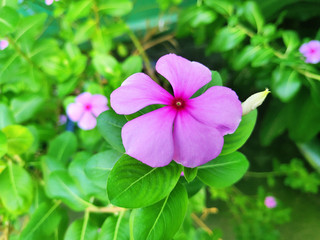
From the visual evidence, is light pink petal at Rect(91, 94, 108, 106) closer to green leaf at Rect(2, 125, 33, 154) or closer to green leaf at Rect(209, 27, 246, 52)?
green leaf at Rect(2, 125, 33, 154)

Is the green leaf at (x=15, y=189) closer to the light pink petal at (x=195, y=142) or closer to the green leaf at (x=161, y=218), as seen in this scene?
the green leaf at (x=161, y=218)

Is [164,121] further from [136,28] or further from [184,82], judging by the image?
[136,28]

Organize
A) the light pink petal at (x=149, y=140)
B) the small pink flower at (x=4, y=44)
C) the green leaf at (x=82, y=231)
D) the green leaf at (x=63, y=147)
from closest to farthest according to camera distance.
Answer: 1. the light pink petal at (x=149, y=140)
2. the green leaf at (x=82, y=231)
3. the small pink flower at (x=4, y=44)
4. the green leaf at (x=63, y=147)

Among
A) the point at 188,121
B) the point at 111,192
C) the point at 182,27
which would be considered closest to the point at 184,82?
the point at 188,121

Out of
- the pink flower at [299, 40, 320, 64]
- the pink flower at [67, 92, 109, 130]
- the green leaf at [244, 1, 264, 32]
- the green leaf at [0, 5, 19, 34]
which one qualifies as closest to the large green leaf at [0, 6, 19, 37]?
the green leaf at [0, 5, 19, 34]

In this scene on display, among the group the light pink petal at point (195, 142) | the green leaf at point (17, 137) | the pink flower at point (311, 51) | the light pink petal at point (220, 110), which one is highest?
the light pink petal at point (220, 110)

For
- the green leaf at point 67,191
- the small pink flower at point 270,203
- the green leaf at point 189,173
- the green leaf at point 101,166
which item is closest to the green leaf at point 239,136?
the green leaf at point 189,173
